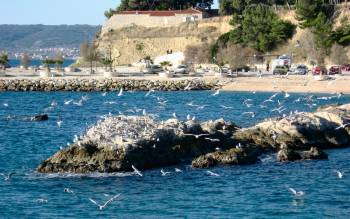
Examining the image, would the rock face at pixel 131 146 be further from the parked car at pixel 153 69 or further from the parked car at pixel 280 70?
the parked car at pixel 153 69

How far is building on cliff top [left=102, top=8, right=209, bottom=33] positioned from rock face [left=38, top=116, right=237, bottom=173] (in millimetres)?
88228

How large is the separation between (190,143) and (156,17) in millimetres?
90010

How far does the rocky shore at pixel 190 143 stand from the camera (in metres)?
30.6

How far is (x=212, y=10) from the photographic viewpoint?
425ft

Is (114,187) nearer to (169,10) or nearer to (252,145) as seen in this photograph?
(252,145)

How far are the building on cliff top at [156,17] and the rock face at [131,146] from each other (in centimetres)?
8823

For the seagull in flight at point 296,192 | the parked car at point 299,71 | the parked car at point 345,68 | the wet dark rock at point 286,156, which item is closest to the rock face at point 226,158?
the wet dark rock at point 286,156

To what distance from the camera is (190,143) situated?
3362cm

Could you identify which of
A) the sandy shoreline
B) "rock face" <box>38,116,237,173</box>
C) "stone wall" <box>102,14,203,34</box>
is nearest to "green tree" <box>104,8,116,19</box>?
"stone wall" <box>102,14,203,34</box>

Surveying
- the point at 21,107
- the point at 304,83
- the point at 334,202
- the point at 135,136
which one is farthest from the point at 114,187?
the point at 304,83

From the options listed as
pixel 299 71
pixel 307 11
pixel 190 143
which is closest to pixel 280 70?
pixel 299 71

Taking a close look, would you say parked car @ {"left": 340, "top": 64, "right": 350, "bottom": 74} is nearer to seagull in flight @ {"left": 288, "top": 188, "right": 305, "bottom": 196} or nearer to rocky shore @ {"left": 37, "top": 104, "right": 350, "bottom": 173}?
rocky shore @ {"left": 37, "top": 104, "right": 350, "bottom": 173}

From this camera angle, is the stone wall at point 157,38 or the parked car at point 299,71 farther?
the stone wall at point 157,38

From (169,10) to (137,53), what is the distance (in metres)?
9.35
